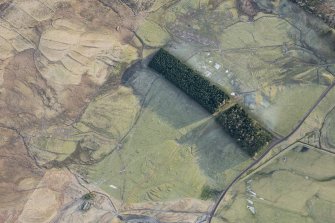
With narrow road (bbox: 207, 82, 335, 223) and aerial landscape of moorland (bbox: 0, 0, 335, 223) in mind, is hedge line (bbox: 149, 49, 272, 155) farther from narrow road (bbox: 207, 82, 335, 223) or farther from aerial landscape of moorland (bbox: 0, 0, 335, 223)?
narrow road (bbox: 207, 82, 335, 223)

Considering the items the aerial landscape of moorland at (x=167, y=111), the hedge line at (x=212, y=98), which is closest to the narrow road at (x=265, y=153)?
the aerial landscape of moorland at (x=167, y=111)

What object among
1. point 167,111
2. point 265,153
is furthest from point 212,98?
point 265,153

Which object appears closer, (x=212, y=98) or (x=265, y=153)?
(x=265, y=153)

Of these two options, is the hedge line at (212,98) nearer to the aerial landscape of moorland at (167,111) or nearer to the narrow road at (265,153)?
the aerial landscape of moorland at (167,111)

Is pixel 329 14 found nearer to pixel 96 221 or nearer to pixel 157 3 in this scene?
pixel 157 3

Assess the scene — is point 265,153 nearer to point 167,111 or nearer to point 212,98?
point 212,98

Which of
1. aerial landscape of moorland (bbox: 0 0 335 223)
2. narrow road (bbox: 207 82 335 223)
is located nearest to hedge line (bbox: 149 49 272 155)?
aerial landscape of moorland (bbox: 0 0 335 223)

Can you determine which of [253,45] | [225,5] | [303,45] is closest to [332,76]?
[303,45]

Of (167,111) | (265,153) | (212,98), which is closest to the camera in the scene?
(265,153)
